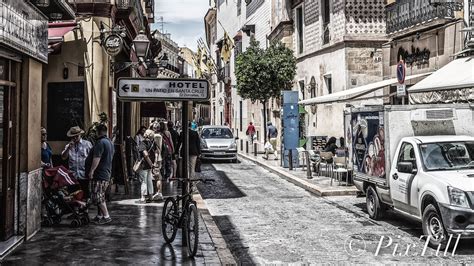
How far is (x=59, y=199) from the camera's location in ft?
30.4

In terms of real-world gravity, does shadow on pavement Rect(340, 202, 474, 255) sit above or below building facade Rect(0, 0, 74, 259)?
below

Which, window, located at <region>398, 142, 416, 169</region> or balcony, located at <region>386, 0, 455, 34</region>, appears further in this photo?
balcony, located at <region>386, 0, 455, 34</region>

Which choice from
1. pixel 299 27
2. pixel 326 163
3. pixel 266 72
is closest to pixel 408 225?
pixel 326 163

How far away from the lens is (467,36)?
1521cm

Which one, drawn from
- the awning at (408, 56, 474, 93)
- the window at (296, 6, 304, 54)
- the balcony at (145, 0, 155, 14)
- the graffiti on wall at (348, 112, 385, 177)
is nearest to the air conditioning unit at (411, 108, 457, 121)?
the graffiti on wall at (348, 112, 385, 177)

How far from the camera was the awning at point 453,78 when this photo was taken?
1292cm

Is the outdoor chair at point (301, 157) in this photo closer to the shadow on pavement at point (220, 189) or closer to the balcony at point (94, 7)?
the shadow on pavement at point (220, 189)

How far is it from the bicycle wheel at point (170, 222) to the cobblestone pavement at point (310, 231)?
0.95 m

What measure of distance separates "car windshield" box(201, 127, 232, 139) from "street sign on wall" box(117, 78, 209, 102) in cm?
1824

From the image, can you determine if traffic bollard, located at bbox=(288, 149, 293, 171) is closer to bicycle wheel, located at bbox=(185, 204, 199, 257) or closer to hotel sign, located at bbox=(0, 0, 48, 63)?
hotel sign, located at bbox=(0, 0, 48, 63)

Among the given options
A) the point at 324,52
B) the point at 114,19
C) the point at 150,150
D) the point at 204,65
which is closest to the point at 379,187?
the point at 150,150

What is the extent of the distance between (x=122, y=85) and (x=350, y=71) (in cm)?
1680

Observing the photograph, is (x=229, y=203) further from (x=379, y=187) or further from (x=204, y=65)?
(x=204, y=65)

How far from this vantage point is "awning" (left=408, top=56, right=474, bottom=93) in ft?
42.4
